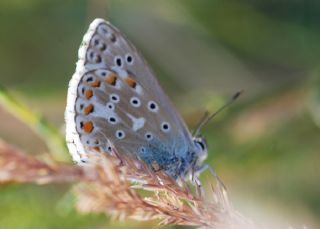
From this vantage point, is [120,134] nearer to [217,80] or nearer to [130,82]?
[130,82]

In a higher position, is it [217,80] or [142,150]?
[217,80]

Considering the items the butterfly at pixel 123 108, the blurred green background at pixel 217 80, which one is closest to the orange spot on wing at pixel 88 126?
the butterfly at pixel 123 108

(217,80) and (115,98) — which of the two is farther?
(217,80)

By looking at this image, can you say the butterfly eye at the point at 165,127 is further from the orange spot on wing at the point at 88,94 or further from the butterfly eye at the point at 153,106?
the orange spot on wing at the point at 88,94

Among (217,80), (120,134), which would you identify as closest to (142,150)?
(120,134)

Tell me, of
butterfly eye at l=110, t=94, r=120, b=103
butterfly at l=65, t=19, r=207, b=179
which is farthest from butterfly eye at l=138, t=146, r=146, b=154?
butterfly eye at l=110, t=94, r=120, b=103

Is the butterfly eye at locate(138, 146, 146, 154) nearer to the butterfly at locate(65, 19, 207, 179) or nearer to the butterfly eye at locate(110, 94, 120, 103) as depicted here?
the butterfly at locate(65, 19, 207, 179)

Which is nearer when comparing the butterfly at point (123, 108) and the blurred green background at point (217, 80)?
the butterfly at point (123, 108)
